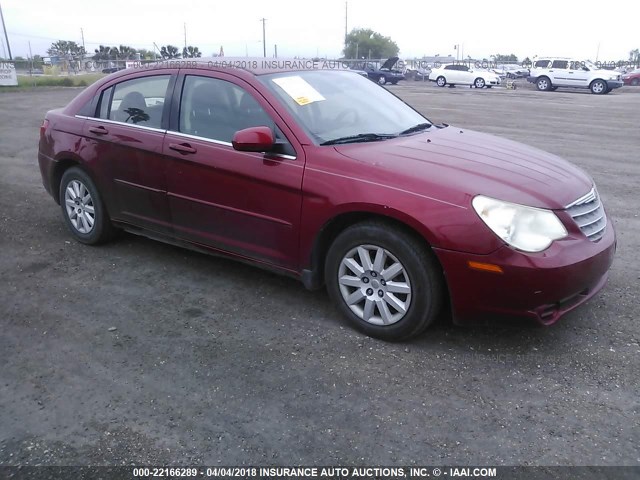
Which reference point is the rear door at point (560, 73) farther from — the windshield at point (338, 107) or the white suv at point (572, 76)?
the windshield at point (338, 107)

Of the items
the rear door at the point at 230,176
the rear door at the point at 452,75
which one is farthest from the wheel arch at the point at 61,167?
the rear door at the point at 452,75

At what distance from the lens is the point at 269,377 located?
3189 mm

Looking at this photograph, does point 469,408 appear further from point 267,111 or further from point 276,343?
point 267,111

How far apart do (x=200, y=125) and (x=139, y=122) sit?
677 millimetres

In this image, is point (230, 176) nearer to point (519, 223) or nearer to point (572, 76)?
point (519, 223)

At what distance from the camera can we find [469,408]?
114 inches

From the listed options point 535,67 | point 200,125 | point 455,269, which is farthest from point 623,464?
point 535,67

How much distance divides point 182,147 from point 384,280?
1.83 metres

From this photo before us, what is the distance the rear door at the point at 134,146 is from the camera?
4.39m

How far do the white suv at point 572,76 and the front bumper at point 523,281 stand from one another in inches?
1256

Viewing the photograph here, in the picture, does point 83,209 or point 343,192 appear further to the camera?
point 83,209

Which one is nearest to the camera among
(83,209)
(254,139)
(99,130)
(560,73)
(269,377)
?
(269,377)

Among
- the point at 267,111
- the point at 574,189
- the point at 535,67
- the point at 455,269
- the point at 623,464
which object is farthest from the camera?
the point at 535,67

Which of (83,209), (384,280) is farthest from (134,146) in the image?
(384,280)
